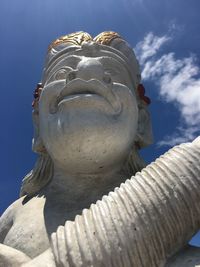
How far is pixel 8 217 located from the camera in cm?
266

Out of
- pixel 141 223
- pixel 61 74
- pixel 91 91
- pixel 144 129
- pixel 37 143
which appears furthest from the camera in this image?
pixel 144 129

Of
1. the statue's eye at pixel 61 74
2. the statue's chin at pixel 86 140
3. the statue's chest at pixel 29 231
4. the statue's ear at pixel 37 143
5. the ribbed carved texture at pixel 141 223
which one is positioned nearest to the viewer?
the ribbed carved texture at pixel 141 223

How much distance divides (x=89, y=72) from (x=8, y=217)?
1041mm

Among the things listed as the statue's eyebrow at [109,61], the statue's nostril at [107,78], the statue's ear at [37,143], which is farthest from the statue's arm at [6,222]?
the statue's eyebrow at [109,61]

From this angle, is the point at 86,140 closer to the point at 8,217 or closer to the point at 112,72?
the point at 112,72

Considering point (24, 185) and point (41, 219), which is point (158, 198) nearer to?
point (41, 219)

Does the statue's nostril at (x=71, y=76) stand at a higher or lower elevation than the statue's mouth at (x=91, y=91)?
higher

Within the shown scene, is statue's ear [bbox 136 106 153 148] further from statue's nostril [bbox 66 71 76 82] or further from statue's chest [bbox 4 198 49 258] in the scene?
statue's chest [bbox 4 198 49 258]

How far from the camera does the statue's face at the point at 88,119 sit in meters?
2.41

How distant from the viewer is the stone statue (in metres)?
1.65

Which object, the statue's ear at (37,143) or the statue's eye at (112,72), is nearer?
the statue's eye at (112,72)

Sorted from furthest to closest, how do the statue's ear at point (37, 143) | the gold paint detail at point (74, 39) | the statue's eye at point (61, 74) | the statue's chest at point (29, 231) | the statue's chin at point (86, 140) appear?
A: 1. the gold paint detail at point (74, 39)
2. the statue's ear at point (37, 143)
3. the statue's eye at point (61, 74)
4. the statue's chin at point (86, 140)
5. the statue's chest at point (29, 231)

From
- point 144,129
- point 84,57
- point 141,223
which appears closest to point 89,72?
point 84,57

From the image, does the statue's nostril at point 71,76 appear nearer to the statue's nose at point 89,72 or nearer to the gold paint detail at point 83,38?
the statue's nose at point 89,72
